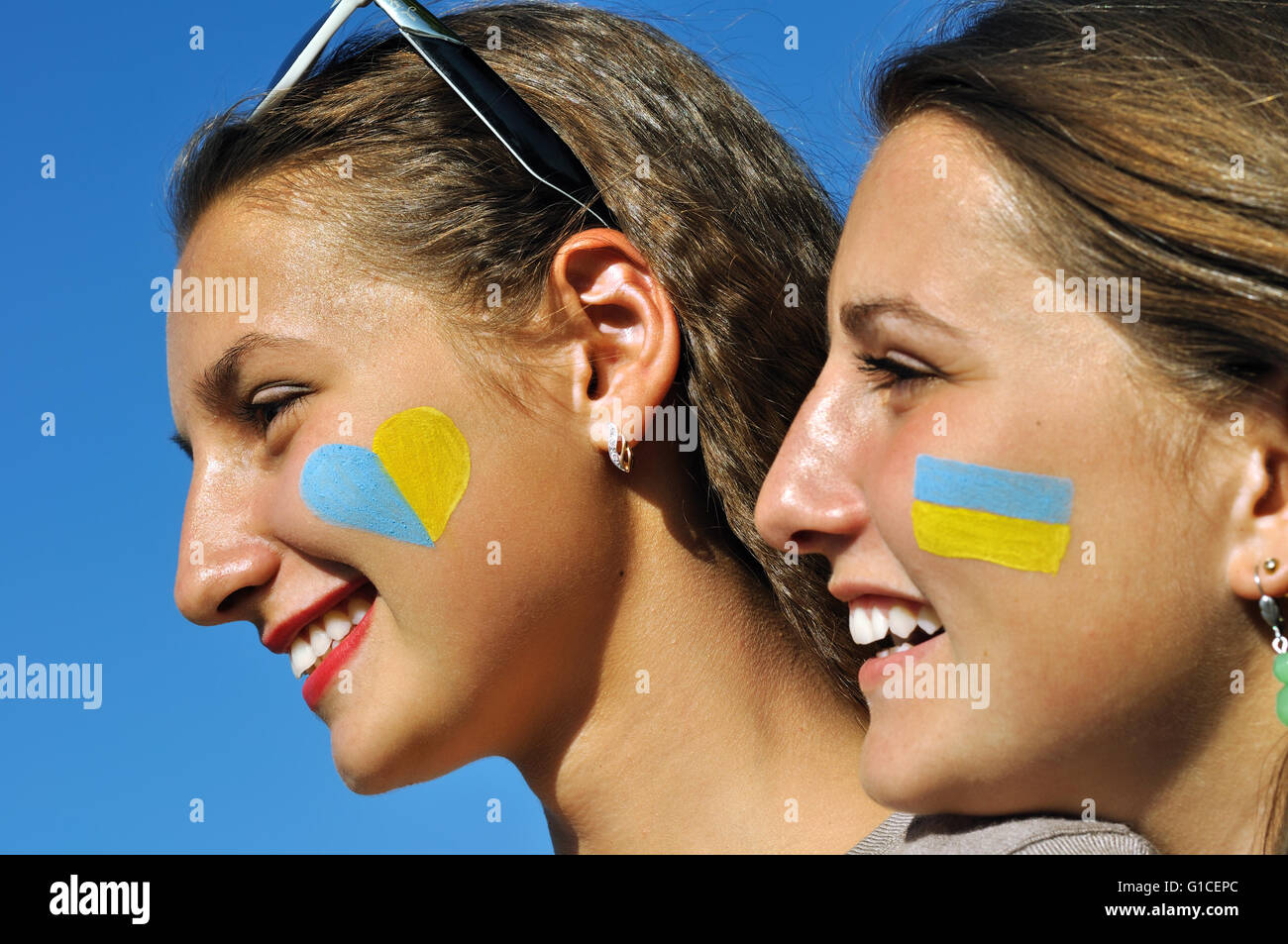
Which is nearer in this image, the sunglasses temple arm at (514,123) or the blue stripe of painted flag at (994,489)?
the blue stripe of painted flag at (994,489)

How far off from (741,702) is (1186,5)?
5.58ft

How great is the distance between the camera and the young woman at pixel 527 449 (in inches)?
122

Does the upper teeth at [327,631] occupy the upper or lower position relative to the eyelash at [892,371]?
lower

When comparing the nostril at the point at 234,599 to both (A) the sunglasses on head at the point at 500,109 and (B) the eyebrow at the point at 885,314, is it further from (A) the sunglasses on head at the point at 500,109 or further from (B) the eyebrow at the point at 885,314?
(B) the eyebrow at the point at 885,314

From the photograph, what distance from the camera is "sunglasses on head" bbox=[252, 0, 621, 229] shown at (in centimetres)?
330

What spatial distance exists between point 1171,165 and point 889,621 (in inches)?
36.7

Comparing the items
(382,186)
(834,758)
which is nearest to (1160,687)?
(834,758)

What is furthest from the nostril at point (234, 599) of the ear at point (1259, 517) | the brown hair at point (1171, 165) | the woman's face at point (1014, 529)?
the ear at point (1259, 517)

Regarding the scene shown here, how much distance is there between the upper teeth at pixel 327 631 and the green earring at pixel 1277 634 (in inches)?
74.9

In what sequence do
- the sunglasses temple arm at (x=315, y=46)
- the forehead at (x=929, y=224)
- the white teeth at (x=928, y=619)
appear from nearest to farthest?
the forehead at (x=929, y=224), the white teeth at (x=928, y=619), the sunglasses temple arm at (x=315, y=46)

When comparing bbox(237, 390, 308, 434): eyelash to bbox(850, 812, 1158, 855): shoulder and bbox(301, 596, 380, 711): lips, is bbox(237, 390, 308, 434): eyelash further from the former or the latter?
bbox(850, 812, 1158, 855): shoulder

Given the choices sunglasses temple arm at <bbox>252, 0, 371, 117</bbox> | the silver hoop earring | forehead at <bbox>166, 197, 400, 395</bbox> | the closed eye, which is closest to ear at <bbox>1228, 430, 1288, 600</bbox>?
the silver hoop earring

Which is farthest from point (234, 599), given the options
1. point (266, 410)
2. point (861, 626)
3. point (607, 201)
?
point (861, 626)

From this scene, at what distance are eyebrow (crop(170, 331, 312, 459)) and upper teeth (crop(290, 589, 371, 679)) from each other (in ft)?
1.82
